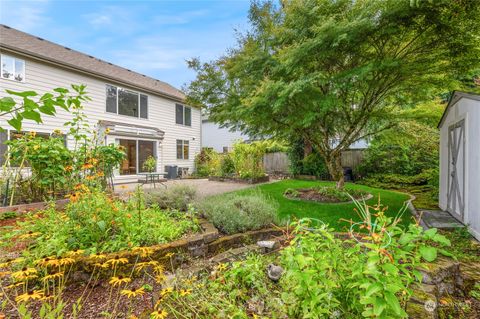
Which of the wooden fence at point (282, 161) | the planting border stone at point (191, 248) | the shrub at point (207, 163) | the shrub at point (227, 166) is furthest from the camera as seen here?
the shrub at point (207, 163)

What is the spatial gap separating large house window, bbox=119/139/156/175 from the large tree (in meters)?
6.67

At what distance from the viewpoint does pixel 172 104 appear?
51.5ft

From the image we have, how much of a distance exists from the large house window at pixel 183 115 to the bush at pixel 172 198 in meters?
11.9

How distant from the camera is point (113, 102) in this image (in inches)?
Answer: 492

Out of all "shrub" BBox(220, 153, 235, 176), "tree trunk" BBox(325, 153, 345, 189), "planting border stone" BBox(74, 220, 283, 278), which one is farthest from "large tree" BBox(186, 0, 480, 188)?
"shrub" BBox(220, 153, 235, 176)

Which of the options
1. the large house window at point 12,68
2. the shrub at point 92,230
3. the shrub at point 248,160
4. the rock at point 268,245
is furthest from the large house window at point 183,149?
the rock at point 268,245

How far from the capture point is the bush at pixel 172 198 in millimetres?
4516

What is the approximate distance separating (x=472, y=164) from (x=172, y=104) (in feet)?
47.2

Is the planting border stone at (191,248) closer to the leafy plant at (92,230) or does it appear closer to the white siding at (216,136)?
the leafy plant at (92,230)

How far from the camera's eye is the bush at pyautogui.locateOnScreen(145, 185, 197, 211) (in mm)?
4516

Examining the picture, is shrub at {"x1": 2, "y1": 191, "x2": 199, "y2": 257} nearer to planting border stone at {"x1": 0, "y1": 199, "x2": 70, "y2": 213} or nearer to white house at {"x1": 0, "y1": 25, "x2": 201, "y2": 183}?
planting border stone at {"x1": 0, "y1": 199, "x2": 70, "y2": 213}

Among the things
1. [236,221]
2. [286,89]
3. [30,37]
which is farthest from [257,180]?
Result: [30,37]

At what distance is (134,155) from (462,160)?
12.8 metres

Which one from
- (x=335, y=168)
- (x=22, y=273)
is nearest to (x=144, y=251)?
(x=22, y=273)
